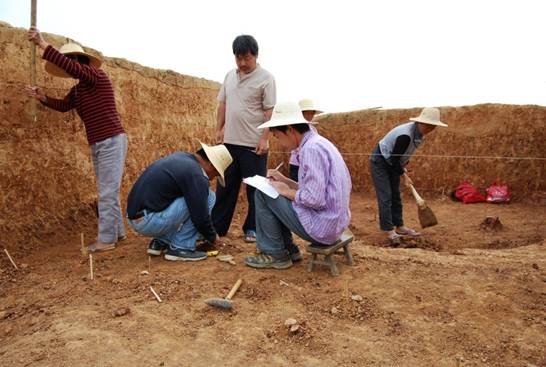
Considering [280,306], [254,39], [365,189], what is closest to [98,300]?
[280,306]

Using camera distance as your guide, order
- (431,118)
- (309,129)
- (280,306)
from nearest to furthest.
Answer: (280,306) → (309,129) → (431,118)

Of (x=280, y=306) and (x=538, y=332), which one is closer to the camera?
(x=538, y=332)

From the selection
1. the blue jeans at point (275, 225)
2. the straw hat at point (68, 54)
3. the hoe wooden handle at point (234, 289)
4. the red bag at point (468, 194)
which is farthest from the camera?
the red bag at point (468, 194)

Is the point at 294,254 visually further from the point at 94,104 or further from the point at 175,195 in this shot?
the point at 94,104

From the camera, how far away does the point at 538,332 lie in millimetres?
2283

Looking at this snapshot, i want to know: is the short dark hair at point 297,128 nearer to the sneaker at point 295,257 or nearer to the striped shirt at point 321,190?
the striped shirt at point 321,190

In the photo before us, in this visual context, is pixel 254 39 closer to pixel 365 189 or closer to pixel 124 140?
pixel 124 140

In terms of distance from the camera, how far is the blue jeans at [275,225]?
2916mm

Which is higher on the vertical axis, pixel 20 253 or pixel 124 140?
pixel 124 140

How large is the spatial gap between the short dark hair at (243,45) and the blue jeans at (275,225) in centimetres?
119

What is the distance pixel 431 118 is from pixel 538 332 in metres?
2.42

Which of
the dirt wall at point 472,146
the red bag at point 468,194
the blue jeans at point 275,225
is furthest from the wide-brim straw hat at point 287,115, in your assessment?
the red bag at point 468,194

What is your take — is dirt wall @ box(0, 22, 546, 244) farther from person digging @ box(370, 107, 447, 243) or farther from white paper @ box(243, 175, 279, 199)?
person digging @ box(370, 107, 447, 243)

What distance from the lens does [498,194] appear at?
6.84 metres
